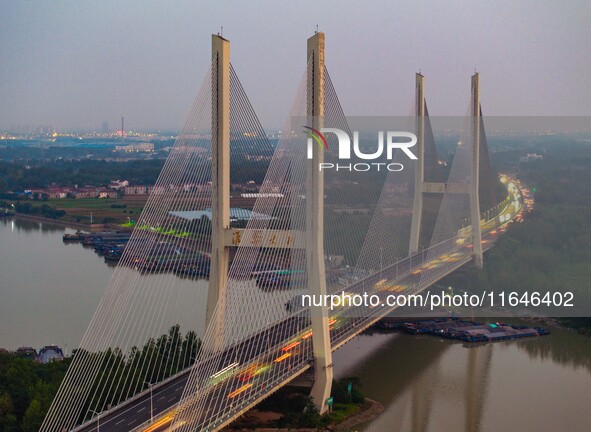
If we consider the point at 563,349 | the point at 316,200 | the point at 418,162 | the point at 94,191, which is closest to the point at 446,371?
the point at 563,349

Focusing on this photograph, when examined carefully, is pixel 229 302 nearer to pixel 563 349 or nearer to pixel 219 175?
pixel 219 175

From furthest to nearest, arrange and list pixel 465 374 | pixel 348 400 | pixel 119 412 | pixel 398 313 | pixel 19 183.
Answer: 1. pixel 19 183
2. pixel 398 313
3. pixel 465 374
4. pixel 348 400
5. pixel 119 412

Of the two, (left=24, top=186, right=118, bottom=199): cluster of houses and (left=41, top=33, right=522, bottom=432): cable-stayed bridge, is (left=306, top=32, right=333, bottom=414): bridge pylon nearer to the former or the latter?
(left=41, top=33, right=522, bottom=432): cable-stayed bridge

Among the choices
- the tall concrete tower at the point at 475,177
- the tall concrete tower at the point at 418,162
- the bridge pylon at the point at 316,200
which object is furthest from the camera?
the tall concrete tower at the point at 475,177

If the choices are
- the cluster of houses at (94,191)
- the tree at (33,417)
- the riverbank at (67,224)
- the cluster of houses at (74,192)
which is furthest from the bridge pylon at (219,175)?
the cluster of houses at (74,192)

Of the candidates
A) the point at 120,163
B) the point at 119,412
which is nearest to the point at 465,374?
the point at 119,412

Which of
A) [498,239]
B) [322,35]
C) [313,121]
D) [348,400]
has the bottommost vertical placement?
[348,400]

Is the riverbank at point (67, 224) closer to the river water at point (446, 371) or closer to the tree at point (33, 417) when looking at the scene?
the river water at point (446, 371)

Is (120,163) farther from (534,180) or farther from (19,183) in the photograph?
(534,180)

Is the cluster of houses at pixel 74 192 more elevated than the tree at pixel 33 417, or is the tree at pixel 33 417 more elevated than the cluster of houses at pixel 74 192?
the cluster of houses at pixel 74 192

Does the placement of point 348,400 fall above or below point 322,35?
below
